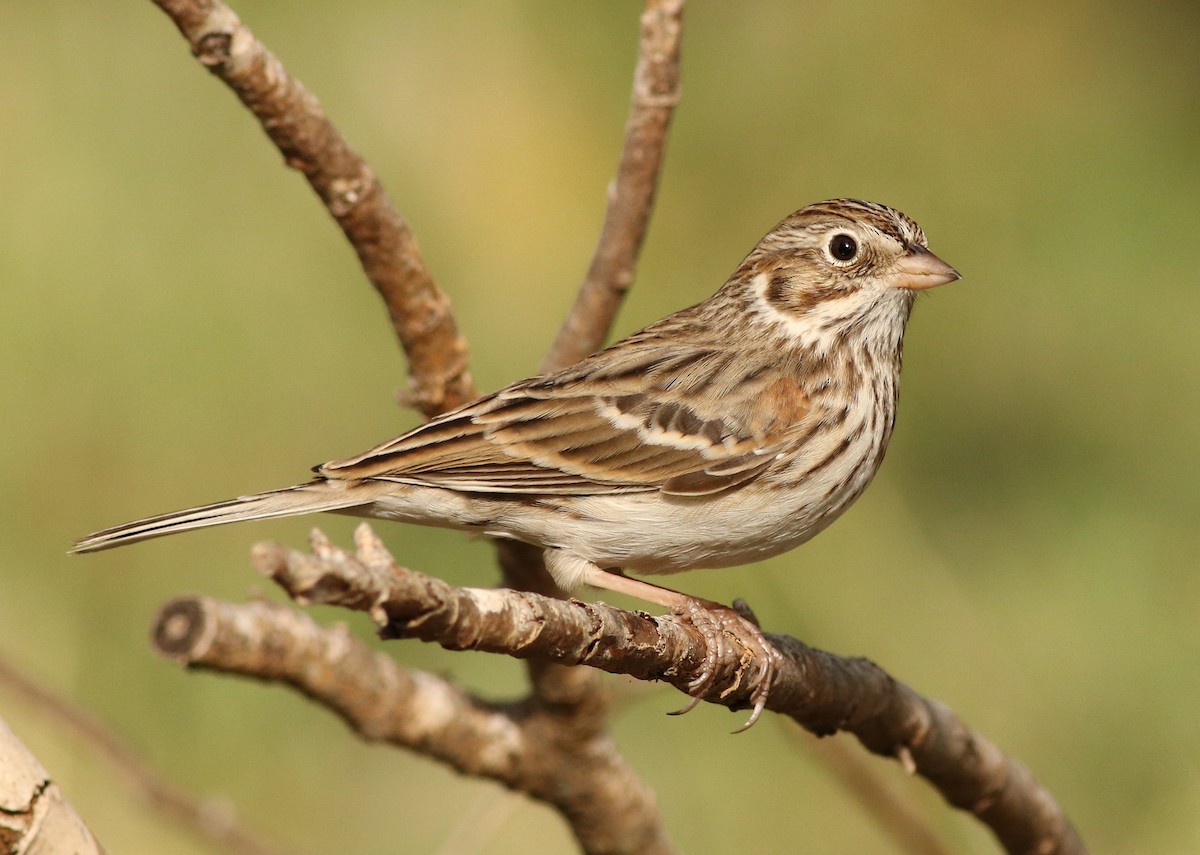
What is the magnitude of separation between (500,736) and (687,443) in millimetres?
941

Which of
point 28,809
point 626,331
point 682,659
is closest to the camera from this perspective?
point 28,809

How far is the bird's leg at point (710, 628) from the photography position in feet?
10.1

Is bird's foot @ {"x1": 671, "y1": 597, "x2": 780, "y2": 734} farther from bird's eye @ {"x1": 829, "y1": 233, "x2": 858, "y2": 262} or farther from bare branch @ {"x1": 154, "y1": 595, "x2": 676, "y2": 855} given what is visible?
bird's eye @ {"x1": 829, "y1": 233, "x2": 858, "y2": 262}

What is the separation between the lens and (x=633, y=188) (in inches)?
164

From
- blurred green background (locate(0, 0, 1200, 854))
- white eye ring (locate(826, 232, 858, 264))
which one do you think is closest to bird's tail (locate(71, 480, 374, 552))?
blurred green background (locate(0, 0, 1200, 854))

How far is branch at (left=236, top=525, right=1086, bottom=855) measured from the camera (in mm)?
1938

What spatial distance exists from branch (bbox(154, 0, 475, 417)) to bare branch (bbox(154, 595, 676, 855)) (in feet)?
2.67

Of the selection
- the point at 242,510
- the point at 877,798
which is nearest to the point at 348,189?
the point at 242,510

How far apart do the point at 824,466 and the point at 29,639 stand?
287cm

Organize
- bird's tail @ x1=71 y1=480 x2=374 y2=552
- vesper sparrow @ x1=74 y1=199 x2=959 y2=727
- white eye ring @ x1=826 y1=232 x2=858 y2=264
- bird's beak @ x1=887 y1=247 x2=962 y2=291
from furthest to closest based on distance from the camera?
white eye ring @ x1=826 y1=232 x2=858 y2=264
bird's beak @ x1=887 y1=247 x2=962 y2=291
vesper sparrow @ x1=74 y1=199 x2=959 y2=727
bird's tail @ x1=71 y1=480 x2=374 y2=552

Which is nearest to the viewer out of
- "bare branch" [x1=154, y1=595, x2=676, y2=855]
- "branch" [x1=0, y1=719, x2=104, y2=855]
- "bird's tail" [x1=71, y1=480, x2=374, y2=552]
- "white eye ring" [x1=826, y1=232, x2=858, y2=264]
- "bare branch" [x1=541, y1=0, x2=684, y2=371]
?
"branch" [x1=0, y1=719, x2=104, y2=855]

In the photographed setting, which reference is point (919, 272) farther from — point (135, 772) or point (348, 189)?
point (135, 772)

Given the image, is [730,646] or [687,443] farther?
[687,443]

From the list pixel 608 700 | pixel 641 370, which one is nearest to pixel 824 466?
pixel 641 370
